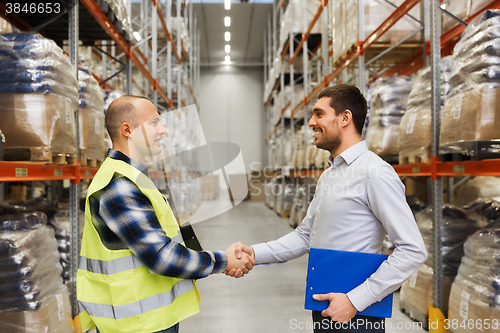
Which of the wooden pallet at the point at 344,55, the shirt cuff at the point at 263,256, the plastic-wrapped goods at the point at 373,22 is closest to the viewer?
the shirt cuff at the point at 263,256

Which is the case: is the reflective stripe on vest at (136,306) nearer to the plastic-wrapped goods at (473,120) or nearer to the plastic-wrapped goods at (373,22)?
the plastic-wrapped goods at (473,120)

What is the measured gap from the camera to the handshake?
2.03 m

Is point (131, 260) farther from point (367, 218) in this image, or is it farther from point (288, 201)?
point (288, 201)

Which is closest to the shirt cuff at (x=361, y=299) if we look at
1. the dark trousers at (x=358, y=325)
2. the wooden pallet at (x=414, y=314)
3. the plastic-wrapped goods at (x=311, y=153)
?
the dark trousers at (x=358, y=325)

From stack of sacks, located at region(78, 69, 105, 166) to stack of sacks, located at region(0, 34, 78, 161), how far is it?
0.71 metres

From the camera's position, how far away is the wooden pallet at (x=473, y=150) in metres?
2.75

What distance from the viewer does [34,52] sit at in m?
2.98

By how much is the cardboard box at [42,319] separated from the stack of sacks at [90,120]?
1.39m

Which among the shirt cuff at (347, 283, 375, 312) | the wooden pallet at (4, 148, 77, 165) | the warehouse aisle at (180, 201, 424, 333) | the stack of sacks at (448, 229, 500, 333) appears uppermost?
the wooden pallet at (4, 148, 77, 165)

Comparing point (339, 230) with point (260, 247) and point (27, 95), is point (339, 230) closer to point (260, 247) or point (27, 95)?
point (260, 247)

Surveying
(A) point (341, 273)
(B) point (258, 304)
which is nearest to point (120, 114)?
(A) point (341, 273)

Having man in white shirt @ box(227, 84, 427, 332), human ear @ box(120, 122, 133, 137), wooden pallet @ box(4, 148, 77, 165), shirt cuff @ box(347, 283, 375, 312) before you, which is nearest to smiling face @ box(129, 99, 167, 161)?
human ear @ box(120, 122, 133, 137)

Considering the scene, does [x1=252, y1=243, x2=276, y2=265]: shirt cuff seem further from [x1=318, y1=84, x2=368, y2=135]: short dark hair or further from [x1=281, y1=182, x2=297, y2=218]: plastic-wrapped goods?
[x1=281, y1=182, x2=297, y2=218]: plastic-wrapped goods

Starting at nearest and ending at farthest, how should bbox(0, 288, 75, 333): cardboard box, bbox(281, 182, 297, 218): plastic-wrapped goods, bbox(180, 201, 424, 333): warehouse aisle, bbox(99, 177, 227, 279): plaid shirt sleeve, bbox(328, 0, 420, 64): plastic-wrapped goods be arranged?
bbox(99, 177, 227, 279): plaid shirt sleeve
bbox(0, 288, 75, 333): cardboard box
bbox(180, 201, 424, 333): warehouse aisle
bbox(328, 0, 420, 64): plastic-wrapped goods
bbox(281, 182, 297, 218): plastic-wrapped goods
